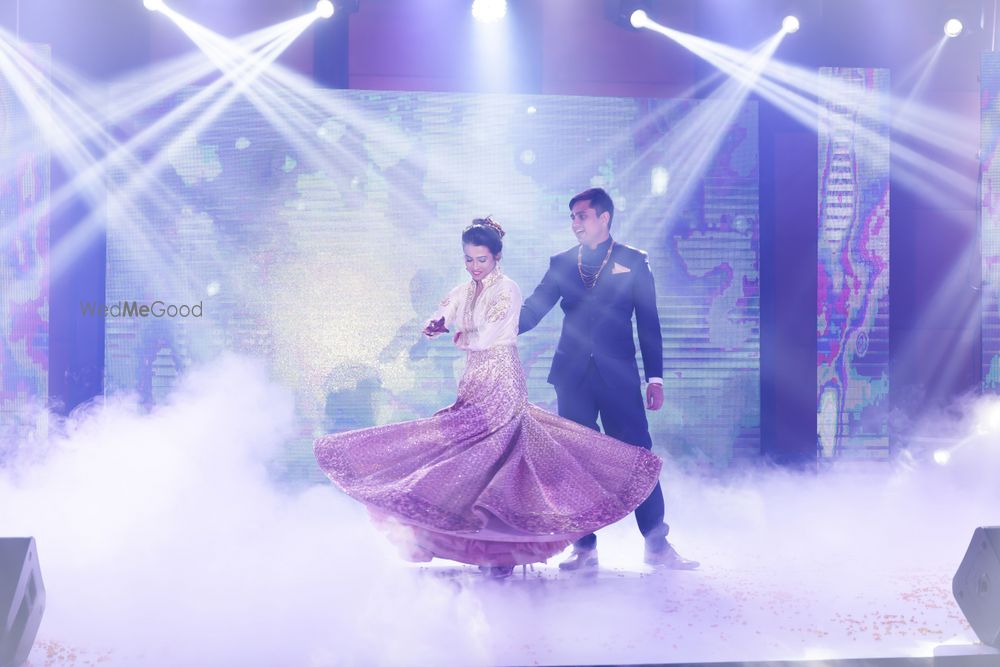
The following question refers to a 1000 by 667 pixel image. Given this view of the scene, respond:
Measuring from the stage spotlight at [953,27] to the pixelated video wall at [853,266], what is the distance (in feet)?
1.68

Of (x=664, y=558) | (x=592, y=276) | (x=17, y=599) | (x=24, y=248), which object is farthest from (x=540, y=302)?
(x=24, y=248)

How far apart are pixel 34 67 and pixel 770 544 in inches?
200

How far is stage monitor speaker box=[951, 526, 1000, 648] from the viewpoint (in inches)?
103

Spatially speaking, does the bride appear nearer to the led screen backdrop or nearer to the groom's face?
the groom's face

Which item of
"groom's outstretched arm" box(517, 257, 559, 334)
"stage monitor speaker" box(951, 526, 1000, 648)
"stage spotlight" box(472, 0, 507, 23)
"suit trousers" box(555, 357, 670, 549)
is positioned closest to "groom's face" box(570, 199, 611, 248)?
"groom's outstretched arm" box(517, 257, 559, 334)

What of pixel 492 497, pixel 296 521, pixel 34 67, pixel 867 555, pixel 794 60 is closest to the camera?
pixel 492 497

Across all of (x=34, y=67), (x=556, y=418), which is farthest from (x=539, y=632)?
(x=34, y=67)

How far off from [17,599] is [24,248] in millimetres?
3633

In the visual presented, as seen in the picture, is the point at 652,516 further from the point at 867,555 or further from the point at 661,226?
the point at 661,226

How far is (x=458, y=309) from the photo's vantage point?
12.3ft

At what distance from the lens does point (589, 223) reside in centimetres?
391

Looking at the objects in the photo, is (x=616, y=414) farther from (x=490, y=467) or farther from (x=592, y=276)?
(x=490, y=467)

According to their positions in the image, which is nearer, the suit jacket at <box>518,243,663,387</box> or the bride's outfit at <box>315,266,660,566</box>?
the bride's outfit at <box>315,266,660,566</box>

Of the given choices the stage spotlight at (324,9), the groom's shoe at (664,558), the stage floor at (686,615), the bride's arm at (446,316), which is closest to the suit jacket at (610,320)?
Answer: the bride's arm at (446,316)
